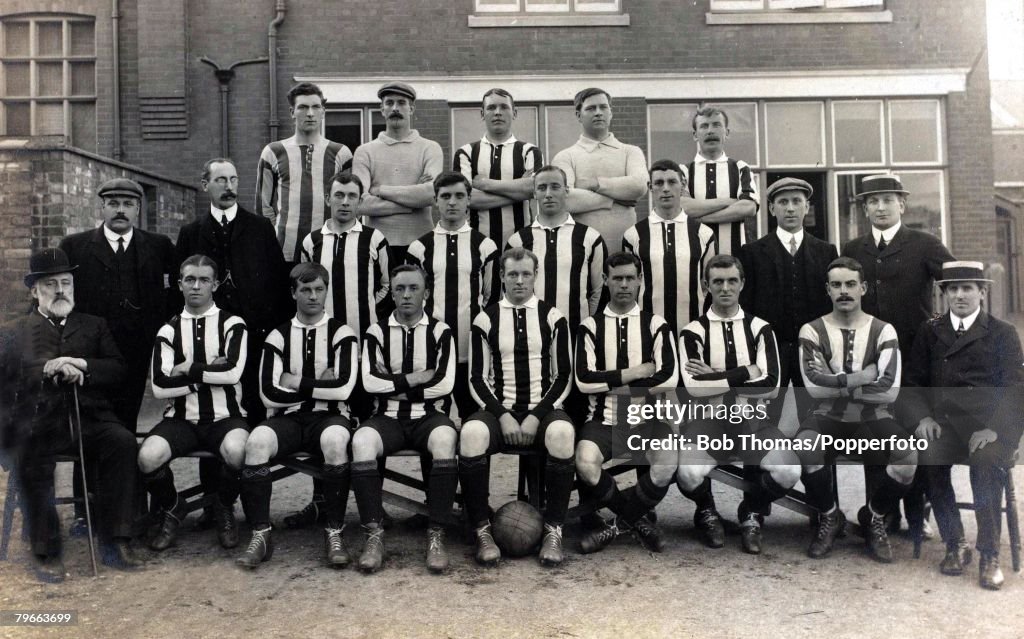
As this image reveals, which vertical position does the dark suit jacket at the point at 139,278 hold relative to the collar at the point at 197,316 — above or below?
above

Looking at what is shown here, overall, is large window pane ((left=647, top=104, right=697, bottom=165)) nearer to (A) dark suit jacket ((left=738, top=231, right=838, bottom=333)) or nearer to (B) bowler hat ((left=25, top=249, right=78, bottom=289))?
(A) dark suit jacket ((left=738, top=231, right=838, bottom=333))

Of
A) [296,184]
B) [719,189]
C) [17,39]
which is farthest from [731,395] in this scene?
[17,39]

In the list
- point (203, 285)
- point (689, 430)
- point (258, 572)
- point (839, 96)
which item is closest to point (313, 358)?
point (203, 285)

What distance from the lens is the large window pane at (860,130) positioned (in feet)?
33.5

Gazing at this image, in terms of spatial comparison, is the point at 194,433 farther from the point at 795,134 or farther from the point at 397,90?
the point at 795,134

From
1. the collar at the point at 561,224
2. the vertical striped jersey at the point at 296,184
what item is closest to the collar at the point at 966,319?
Result: the collar at the point at 561,224

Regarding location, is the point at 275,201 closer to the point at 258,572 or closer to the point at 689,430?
the point at 258,572

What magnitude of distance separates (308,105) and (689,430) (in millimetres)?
3109

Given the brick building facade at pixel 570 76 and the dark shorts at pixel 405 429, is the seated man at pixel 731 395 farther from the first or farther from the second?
the brick building facade at pixel 570 76

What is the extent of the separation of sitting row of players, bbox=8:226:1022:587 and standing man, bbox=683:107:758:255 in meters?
0.65

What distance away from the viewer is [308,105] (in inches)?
205

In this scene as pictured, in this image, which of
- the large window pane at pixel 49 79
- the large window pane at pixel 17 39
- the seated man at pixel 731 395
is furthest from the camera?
the large window pane at pixel 49 79

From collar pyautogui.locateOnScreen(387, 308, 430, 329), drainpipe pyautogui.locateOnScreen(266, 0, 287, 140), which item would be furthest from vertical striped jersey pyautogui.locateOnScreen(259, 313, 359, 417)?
drainpipe pyautogui.locateOnScreen(266, 0, 287, 140)

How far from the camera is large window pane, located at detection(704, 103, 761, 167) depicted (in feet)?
33.4
